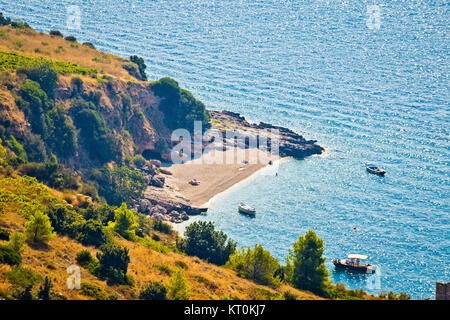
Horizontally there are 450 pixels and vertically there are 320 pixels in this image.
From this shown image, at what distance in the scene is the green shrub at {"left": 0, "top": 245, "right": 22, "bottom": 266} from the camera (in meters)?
56.2

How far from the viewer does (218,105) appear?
168875mm

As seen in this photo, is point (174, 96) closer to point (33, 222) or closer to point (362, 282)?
point (362, 282)

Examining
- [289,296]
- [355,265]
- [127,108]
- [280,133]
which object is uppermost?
[127,108]

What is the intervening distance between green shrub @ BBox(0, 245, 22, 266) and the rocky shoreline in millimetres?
53133

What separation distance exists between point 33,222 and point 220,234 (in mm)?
33544

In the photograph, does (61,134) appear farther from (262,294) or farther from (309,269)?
(262,294)

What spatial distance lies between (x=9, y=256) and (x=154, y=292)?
43.9 ft

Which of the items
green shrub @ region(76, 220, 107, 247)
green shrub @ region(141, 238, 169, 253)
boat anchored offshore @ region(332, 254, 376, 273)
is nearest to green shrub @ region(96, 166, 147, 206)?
green shrub @ region(141, 238, 169, 253)

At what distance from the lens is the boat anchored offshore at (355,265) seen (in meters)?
98.6

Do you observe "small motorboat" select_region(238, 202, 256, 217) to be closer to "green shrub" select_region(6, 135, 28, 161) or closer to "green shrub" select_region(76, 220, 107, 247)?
"green shrub" select_region(6, 135, 28, 161)

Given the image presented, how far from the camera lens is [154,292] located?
190 feet

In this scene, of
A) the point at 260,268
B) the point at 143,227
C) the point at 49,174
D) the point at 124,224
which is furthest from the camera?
the point at 49,174

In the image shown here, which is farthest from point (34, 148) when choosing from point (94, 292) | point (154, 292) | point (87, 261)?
point (154, 292)
